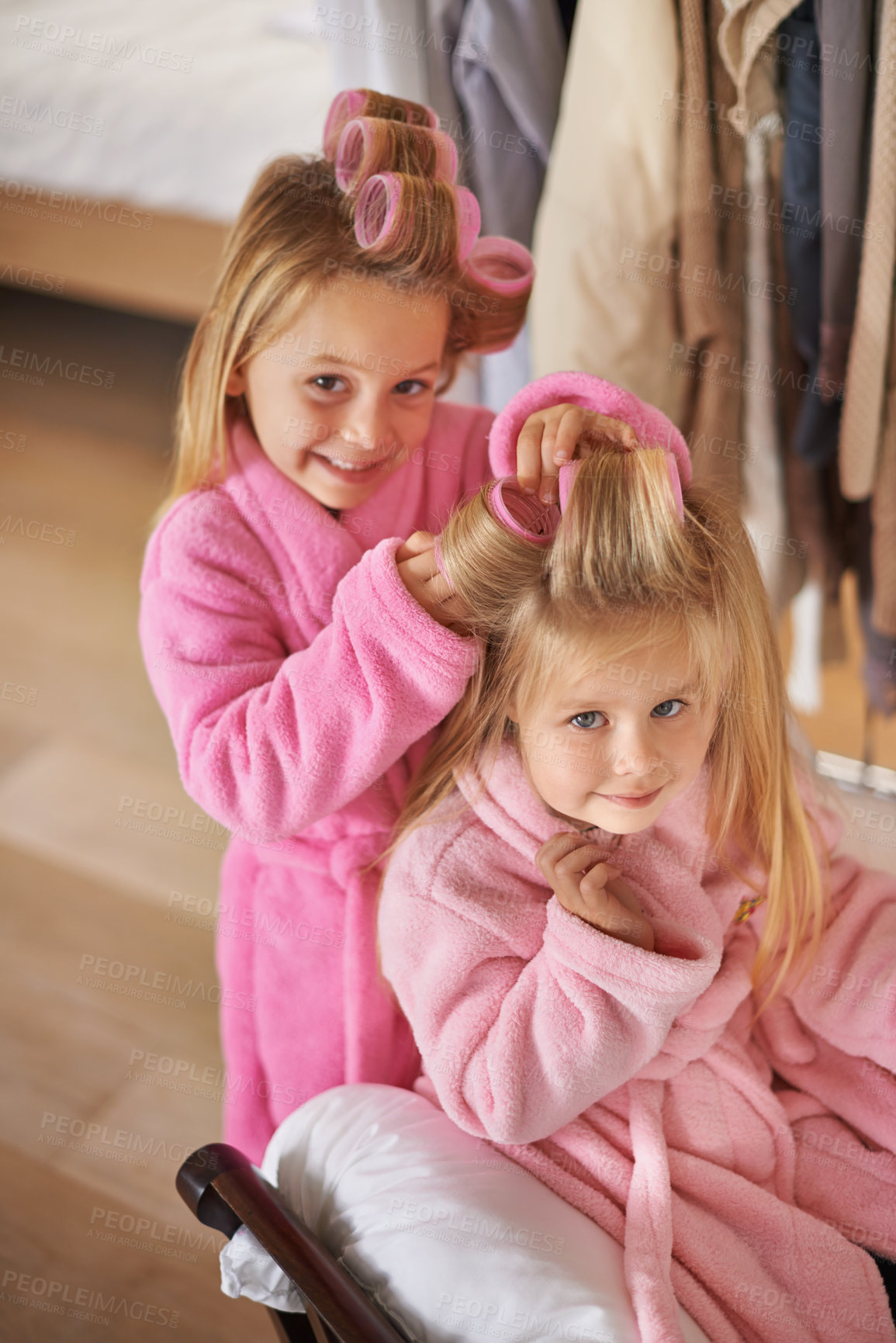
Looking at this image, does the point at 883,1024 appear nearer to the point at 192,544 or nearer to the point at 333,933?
the point at 333,933

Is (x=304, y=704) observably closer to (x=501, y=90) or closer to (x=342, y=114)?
(x=342, y=114)

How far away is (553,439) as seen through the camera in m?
0.71

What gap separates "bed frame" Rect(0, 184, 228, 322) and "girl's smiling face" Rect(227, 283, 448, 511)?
1293 mm

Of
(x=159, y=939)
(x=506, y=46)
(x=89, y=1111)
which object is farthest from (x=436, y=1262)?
(x=506, y=46)

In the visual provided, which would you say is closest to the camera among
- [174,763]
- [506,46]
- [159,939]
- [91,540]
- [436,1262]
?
[436,1262]

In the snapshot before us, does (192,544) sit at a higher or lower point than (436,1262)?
higher

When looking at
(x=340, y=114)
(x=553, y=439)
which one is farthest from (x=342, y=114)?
(x=553, y=439)

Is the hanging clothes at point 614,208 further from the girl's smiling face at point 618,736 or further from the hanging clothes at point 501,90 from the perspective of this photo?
the girl's smiling face at point 618,736

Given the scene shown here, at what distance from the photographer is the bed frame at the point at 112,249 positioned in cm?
195

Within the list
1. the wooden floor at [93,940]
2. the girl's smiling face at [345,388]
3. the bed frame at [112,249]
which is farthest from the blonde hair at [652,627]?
the bed frame at [112,249]

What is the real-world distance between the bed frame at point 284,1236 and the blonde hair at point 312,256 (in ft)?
1.52

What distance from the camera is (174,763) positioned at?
1.70 meters

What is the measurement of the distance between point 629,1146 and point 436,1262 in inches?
6.0

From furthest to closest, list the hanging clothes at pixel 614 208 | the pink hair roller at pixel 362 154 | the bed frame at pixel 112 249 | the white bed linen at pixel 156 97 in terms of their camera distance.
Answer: the bed frame at pixel 112 249
the white bed linen at pixel 156 97
the hanging clothes at pixel 614 208
the pink hair roller at pixel 362 154
